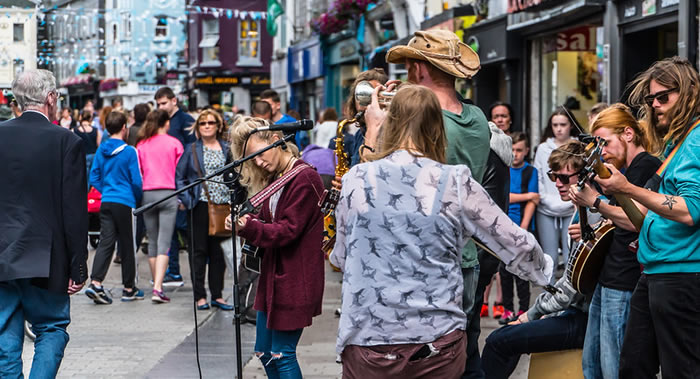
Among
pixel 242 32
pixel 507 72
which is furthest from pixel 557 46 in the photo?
pixel 242 32

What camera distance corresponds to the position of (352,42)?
2928 centimetres

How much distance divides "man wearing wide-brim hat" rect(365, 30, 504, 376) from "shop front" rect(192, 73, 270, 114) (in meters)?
43.9

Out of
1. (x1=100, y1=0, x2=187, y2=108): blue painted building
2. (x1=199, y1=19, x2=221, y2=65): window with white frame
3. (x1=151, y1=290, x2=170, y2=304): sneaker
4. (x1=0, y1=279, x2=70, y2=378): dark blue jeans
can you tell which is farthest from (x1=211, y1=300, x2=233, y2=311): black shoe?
(x1=199, y1=19, x2=221, y2=65): window with white frame

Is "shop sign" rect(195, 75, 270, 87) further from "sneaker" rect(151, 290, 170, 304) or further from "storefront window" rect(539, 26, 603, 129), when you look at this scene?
"sneaker" rect(151, 290, 170, 304)

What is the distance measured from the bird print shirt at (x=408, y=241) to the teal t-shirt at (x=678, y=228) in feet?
3.07

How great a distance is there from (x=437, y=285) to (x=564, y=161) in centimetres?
156

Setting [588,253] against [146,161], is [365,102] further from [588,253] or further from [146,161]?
[146,161]

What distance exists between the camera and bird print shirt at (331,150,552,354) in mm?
3801

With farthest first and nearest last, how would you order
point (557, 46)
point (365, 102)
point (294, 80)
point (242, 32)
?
1. point (242, 32)
2. point (294, 80)
3. point (557, 46)
4. point (365, 102)

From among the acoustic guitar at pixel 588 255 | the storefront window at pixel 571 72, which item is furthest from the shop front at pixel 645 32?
the acoustic guitar at pixel 588 255

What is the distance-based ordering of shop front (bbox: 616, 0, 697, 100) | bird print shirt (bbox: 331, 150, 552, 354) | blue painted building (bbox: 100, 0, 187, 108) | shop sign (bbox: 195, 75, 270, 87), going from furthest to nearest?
shop sign (bbox: 195, 75, 270, 87), blue painted building (bbox: 100, 0, 187, 108), shop front (bbox: 616, 0, 697, 100), bird print shirt (bbox: 331, 150, 552, 354)

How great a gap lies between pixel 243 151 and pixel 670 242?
95.6 inches

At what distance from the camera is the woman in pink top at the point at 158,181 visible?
1070 centimetres

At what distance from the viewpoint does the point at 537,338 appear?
5.43 meters
